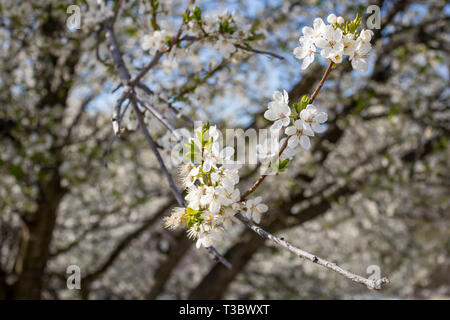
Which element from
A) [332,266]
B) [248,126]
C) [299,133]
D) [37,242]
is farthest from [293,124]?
[37,242]

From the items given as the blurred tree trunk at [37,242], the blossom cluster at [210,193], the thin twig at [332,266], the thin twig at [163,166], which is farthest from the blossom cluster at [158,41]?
the blurred tree trunk at [37,242]

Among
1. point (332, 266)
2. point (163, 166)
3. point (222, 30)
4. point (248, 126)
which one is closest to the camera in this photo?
point (332, 266)

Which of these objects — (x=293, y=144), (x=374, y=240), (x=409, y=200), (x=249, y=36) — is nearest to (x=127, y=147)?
(x=249, y=36)

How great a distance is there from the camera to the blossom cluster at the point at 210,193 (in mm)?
1170

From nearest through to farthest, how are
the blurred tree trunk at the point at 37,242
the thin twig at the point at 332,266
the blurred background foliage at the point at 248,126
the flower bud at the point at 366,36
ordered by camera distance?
the thin twig at the point at 332,266 → the flower bud at the point at 366,36 → the blurred background foliage at the point at 248,126 → the blurred tree trunk at the point at 37,242

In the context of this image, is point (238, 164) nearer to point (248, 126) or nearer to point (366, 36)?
point (366, 36)

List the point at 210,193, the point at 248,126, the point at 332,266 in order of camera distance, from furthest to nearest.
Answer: the point at 248,126 < the point at 210,193 < the point at 332,266

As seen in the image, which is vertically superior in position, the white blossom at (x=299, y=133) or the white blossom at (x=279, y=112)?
the white blossom at (x=279, y=112)

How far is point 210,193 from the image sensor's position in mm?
1154

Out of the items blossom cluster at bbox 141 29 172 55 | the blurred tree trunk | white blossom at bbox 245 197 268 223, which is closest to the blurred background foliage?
the blurred tree trunk

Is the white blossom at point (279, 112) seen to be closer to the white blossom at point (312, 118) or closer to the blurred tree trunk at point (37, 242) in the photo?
the white blossom at point (312, 118)

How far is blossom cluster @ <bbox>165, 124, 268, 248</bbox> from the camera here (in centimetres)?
117

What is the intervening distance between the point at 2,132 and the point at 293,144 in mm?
3842
